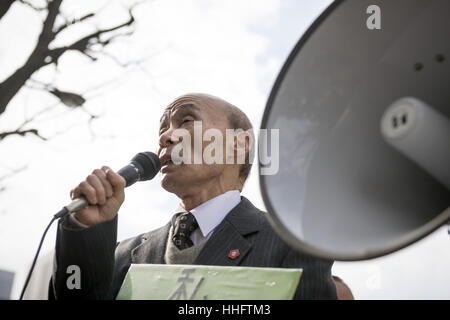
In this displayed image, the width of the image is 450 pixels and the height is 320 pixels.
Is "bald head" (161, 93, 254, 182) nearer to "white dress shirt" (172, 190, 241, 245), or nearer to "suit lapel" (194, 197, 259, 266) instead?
"white dress shirt" (172, 190, 241, 245)

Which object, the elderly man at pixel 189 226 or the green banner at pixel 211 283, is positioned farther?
the elderly man at pixel 189 226

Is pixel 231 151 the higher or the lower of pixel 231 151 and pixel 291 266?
the higher

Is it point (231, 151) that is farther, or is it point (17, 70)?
point (17, 70)

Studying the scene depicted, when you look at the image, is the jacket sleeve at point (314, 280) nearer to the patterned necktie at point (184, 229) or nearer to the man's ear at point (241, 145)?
the patterned necktie at point (184, 229)

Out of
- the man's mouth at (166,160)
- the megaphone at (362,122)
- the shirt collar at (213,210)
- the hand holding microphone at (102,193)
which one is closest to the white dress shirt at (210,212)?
the shirt collar at (213,210)

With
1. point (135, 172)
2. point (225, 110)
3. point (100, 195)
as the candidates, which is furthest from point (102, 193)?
point (225, 110)

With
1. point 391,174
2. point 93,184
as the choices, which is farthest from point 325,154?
point 93,184

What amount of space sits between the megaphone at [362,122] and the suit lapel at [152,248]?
0.88 m

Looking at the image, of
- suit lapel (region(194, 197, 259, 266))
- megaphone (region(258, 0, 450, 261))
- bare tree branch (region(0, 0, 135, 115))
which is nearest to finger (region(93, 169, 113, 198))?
suit lapel (region(194, 197, 259, 266))

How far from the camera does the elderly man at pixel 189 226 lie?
1.61 meters

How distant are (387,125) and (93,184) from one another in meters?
0.95

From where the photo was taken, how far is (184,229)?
1961mm

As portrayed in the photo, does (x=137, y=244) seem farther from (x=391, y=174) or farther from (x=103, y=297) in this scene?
(x=391, y=174)

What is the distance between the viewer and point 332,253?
3.22 ft
